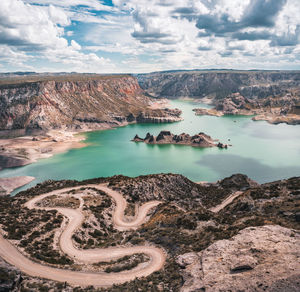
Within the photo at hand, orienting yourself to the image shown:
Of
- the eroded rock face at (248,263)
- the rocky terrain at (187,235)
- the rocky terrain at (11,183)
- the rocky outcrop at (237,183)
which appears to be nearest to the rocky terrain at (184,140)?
the rocky outcrop at (237,183)

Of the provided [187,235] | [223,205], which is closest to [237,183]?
[223,205]

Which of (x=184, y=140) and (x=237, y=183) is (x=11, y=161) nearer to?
(x=184, y=140)

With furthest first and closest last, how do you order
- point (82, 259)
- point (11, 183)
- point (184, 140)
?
point (184, 140) → point (11, 183) → point (82, 259)

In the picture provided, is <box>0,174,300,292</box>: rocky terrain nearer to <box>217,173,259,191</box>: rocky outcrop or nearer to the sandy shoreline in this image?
<box>217,173,259,191</box>: rocky outcrop

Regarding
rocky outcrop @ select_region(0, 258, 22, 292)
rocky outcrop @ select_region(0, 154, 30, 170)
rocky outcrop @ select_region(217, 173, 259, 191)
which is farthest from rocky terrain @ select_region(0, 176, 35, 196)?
rocky outcrop @ select_region(217, 173, 259, 191)

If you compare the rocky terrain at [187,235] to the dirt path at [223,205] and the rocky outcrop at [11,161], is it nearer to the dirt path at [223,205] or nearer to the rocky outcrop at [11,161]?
the dirt path at [223,205]
